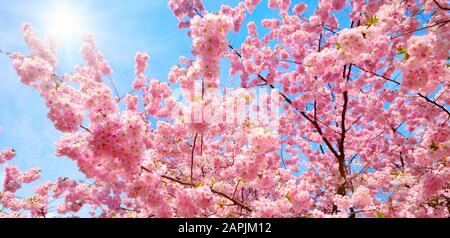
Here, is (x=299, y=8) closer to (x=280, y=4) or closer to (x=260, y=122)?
(x=280, y=4)

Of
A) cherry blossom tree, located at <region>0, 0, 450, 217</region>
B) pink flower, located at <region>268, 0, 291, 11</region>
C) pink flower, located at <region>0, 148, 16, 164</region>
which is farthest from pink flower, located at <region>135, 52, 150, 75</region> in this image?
pink flower, located at <region>0, 148, 16, 164</region>

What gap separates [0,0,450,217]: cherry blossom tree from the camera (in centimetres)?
504

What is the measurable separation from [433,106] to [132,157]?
601 centimetres

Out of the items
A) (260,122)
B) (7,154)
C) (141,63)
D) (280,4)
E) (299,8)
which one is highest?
(280,4)

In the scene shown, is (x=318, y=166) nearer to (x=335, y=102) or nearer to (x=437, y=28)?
(x=335, y=102)

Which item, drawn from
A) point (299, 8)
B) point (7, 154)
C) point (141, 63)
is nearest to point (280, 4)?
point (299, 8)

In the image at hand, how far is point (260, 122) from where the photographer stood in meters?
7.61

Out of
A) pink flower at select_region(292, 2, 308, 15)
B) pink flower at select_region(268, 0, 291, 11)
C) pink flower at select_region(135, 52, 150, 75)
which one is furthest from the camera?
pink flower at select_region(268, 0, 291, 11)

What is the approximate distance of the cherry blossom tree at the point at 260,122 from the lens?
504 cm

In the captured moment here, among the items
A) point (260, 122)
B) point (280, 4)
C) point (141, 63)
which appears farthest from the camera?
point (280, 4)

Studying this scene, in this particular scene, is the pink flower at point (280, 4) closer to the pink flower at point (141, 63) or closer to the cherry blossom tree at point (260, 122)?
the cherry blossom tree at point (260, 122)

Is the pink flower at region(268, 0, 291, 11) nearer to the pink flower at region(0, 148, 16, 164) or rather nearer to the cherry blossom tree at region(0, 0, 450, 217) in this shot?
the cherry blossom tree at region(0, 0, 450, 217)

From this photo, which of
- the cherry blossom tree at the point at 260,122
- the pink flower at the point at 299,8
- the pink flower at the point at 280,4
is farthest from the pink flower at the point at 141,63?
the pink flower at the point at 299,8

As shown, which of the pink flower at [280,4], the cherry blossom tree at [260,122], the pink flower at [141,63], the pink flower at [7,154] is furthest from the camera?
the pink flower at [7,154]
